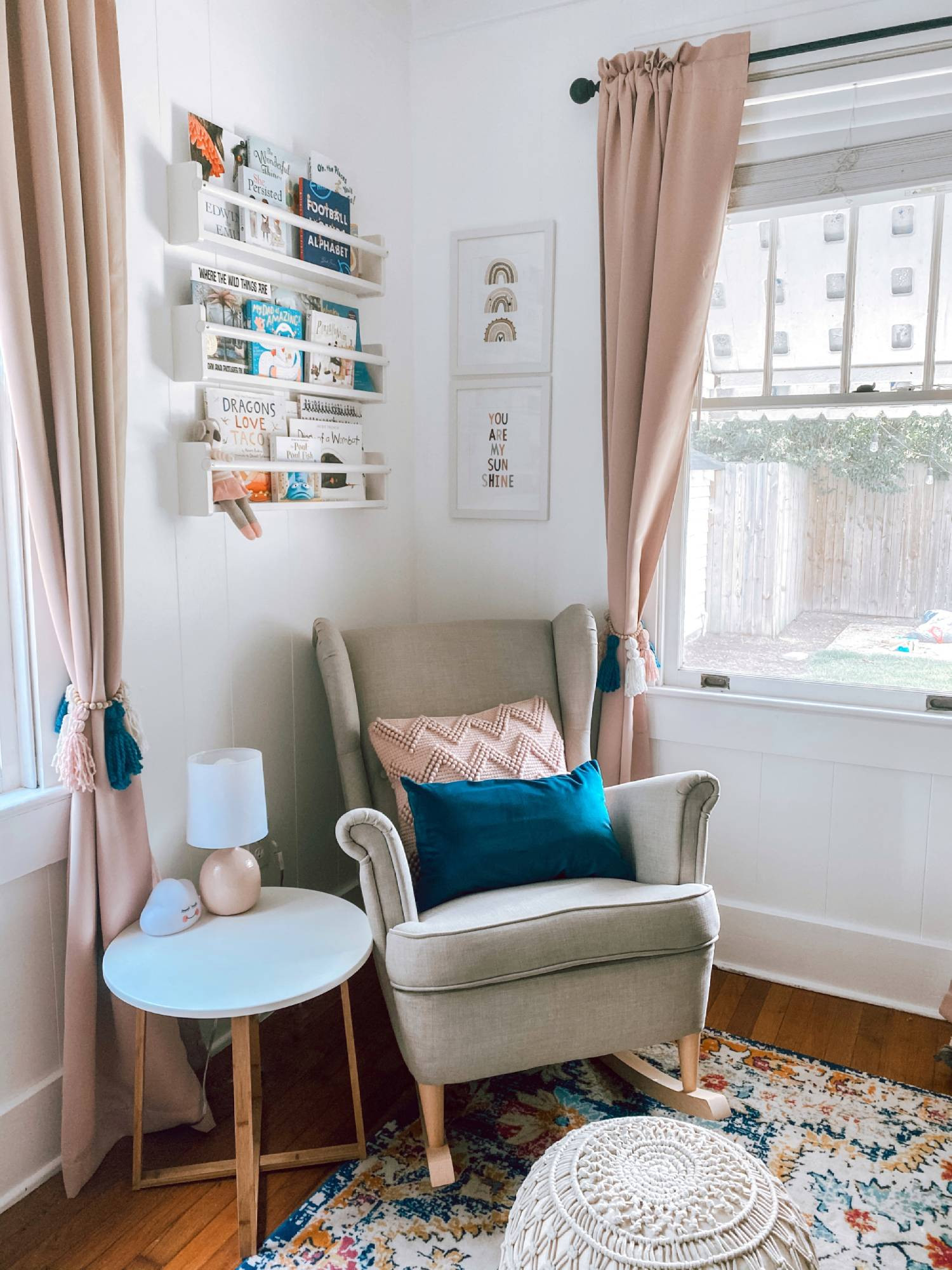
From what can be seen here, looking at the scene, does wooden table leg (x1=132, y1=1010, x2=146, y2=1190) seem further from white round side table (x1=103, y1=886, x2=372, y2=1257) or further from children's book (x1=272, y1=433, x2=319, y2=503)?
children's book (x1=272, y1=433, x2=319, y2=503)

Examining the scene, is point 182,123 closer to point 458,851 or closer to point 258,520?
point 258,520

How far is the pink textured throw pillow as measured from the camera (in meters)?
2.20

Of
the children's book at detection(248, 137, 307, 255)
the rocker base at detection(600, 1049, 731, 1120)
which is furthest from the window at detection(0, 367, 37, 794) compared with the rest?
the rocker base at detection(600, 1049, 731, 1120)

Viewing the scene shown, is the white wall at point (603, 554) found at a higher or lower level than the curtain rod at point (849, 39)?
lower

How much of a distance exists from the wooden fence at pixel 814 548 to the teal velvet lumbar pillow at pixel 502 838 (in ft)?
2.64

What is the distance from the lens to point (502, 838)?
2047 mm

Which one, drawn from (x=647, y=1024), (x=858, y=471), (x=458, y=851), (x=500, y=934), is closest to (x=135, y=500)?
(x=458, y=851)

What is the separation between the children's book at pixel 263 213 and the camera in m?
2.11

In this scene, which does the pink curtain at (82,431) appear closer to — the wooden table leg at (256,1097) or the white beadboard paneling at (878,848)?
the wooden table leg at (256,1097)

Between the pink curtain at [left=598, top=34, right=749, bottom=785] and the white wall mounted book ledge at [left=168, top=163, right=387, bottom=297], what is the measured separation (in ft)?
1.97

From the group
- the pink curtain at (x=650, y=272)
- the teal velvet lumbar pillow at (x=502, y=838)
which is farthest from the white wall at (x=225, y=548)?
the pink curtain at (x=650, y=272)

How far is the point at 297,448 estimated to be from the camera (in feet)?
7.66

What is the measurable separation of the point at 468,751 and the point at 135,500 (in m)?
0.91

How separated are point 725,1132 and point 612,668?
1.12 m
